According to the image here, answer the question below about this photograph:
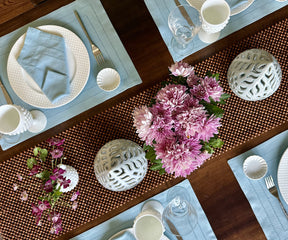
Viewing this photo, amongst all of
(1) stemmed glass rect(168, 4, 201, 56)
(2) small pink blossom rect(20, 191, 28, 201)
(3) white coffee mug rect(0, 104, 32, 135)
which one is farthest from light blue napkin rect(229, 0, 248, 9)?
(2) small pink blossom rect(20, 191, 28, 201)

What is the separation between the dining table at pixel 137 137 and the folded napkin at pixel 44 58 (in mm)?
83

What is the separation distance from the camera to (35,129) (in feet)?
2.93

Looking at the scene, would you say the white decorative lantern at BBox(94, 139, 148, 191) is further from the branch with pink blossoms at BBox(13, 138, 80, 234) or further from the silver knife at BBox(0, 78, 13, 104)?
the silver knife at BBox(0, 78, 13, 104)

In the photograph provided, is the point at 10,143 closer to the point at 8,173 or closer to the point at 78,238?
the point at 8,173

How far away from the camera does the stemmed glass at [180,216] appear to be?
79cm

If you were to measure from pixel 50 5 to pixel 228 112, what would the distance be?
68cm

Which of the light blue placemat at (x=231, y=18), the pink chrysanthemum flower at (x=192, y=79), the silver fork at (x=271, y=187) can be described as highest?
the light blue placemat at (x=231, y=18)

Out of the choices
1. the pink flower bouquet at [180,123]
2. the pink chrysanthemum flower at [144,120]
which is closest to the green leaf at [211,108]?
the pink flower bouquet at [180,123]

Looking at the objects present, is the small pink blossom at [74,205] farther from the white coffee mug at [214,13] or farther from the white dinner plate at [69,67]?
the white coffee mug at [214,13]

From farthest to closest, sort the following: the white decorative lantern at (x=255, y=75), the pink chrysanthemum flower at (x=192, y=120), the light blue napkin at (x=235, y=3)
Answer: the light blue napkin at (x=235, y=3) < the white decorative lantern at (x=255, y=75) < the pink chrysanthemum flower at (x=192, y=120)

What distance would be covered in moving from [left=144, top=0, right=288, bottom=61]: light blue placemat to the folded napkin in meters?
0.31

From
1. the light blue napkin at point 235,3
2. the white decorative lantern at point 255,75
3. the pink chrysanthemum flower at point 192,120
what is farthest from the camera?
the light blue napkin at point 235,3

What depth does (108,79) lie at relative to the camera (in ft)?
2.93

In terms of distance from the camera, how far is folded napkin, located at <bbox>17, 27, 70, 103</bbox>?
866 millimetres
